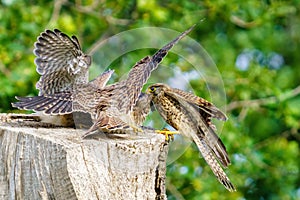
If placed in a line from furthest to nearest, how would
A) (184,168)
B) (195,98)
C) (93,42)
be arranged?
(93,42) < (184,168) < (195,98)

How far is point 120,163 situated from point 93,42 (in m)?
3.50

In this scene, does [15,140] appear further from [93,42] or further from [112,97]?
[93,42]

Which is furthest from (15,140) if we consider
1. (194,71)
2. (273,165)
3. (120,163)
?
(273,165)

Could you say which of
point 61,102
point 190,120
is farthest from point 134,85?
point 190,120

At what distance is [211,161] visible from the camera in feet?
13.1

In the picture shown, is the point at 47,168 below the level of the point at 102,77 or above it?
below

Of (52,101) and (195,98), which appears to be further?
(195,98)

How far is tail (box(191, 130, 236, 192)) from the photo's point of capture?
13.0 ft

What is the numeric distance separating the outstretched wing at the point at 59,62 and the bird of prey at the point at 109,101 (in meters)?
0.16

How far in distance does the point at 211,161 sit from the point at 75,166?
1.33 m

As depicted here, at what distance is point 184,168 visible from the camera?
5.83 meters

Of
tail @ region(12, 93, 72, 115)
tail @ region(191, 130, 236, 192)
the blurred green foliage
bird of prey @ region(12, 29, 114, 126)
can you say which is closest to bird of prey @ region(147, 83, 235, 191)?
tail @ region(191, 130, 236, 192)

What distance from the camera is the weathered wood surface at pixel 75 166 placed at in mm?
2799

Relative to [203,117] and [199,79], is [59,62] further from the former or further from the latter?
[199,79]
